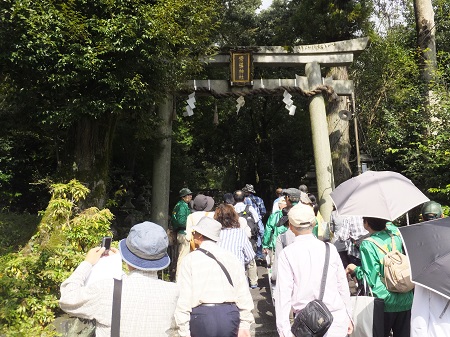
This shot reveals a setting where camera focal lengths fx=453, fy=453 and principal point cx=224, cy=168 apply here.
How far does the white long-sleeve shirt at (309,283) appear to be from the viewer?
303cm

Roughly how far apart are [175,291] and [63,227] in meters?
3.59

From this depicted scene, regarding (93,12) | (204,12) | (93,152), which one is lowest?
(93,152)

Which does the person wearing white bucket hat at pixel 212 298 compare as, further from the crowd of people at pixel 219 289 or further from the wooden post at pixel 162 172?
the wooden post at pixel 162 172

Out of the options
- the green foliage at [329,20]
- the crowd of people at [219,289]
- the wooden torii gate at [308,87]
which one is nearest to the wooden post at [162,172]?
the wooden torii gate at [308,87]

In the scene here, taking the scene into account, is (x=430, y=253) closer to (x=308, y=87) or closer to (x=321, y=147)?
(x=321, y=147)

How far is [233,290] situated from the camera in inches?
120

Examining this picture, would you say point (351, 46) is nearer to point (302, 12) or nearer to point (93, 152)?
point (302, 12)

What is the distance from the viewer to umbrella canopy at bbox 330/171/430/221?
364 cm

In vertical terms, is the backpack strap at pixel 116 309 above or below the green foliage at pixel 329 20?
below

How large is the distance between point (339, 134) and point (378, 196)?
9445mm

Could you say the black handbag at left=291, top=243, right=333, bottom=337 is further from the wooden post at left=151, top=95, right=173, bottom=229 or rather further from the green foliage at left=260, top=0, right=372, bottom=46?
the green foliage at left=260, top=0, right=372, bottom=46

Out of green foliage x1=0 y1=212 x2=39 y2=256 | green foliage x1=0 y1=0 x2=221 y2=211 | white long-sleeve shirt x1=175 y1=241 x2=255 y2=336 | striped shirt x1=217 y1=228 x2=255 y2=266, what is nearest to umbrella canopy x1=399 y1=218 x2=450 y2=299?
white long-sleeve shirt x1=175 y1=241 x2=255 y2=336

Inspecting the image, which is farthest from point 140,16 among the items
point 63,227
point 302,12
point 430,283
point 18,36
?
point 302,12

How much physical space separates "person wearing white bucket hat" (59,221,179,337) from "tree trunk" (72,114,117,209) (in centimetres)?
560
